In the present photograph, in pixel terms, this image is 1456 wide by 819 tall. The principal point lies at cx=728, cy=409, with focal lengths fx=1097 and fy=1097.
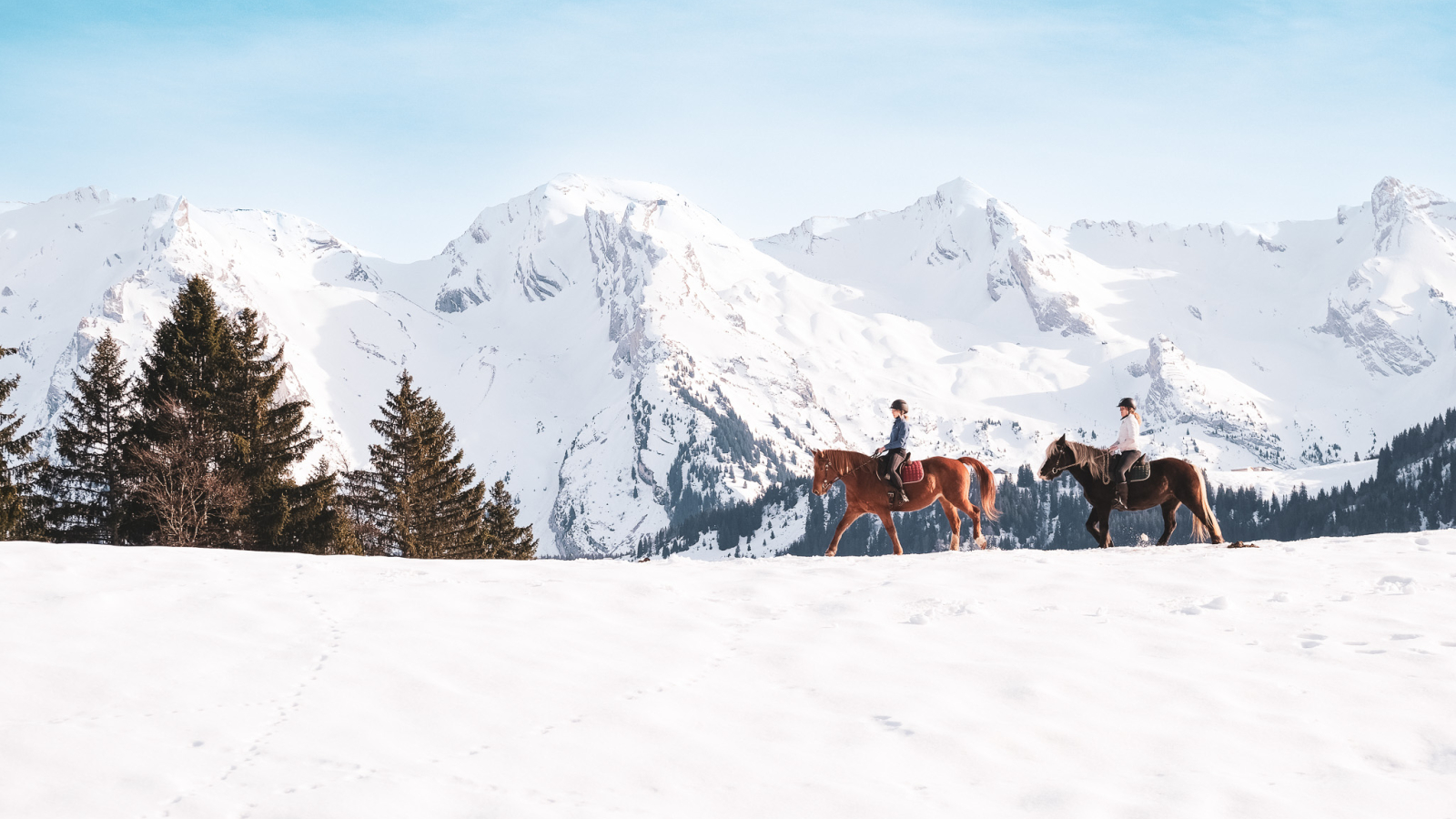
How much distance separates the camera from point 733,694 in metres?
12.8

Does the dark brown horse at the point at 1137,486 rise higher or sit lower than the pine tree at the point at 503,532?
higher

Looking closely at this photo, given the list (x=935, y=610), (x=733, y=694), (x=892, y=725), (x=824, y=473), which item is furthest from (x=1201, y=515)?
(x=733, y=694)

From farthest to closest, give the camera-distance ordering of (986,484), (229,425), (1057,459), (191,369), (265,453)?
(265,453) < (229,425) < (191,369) < (986,484) < (1057,459)

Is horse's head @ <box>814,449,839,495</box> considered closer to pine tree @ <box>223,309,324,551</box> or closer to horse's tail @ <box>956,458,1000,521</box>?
horse's tail @ <box>956,458,1000,521</box>

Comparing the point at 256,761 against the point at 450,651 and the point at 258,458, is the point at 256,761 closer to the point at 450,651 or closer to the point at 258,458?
the point at 450,651

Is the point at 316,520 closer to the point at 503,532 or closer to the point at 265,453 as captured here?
the point at 265,453

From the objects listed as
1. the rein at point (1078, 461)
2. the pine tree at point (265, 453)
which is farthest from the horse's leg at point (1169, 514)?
the pine tree at point (265, 453)

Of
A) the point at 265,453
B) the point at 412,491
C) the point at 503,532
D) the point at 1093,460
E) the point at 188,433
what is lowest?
the point at 503,532

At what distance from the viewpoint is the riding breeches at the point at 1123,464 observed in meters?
24.0

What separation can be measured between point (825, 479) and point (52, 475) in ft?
111

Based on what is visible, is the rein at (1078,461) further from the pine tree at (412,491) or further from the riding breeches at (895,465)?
the pine tree at (412,491)

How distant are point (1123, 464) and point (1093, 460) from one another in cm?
64

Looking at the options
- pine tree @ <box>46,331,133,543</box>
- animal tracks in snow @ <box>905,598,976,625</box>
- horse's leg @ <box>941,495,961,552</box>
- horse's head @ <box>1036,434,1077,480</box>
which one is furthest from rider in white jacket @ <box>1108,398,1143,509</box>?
pine tree @ <box>46,331,133,543</box>

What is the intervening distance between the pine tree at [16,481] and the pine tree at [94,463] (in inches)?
39.9
